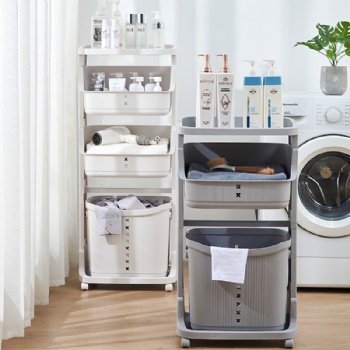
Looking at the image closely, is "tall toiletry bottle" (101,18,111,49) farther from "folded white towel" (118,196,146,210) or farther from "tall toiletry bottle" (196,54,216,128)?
"tall toiletry bottle" (196,54,216,128)

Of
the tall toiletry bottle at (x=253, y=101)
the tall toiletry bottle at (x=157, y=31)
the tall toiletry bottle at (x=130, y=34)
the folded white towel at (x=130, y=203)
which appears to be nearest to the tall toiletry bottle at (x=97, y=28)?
the tall toiletry bottle at (x=130, y=34)

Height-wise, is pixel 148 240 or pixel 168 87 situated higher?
pixel 168 87

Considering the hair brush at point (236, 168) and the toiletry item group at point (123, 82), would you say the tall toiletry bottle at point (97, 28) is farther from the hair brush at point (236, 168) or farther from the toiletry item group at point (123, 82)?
the hair brush at point (236, 168)

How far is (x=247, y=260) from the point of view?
3014mm

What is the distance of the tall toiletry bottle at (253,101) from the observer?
3020 millimetres

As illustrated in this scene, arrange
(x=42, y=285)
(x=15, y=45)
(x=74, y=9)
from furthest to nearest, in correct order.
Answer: (x=74, y=9)
(x=42, y=285)
(x=15, y=45)

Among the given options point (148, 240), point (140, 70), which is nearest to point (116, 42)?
point (140, 70)

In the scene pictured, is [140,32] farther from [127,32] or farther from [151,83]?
[151,83]

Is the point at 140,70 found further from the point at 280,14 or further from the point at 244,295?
the point at 244,295

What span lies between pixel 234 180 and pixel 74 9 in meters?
1.62

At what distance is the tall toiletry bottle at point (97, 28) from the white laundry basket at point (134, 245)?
767 mm

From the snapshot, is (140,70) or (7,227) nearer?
(7,227)

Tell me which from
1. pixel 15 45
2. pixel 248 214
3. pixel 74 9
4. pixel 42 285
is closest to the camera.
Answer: pixel 15 45

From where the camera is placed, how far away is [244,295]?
3037mm
